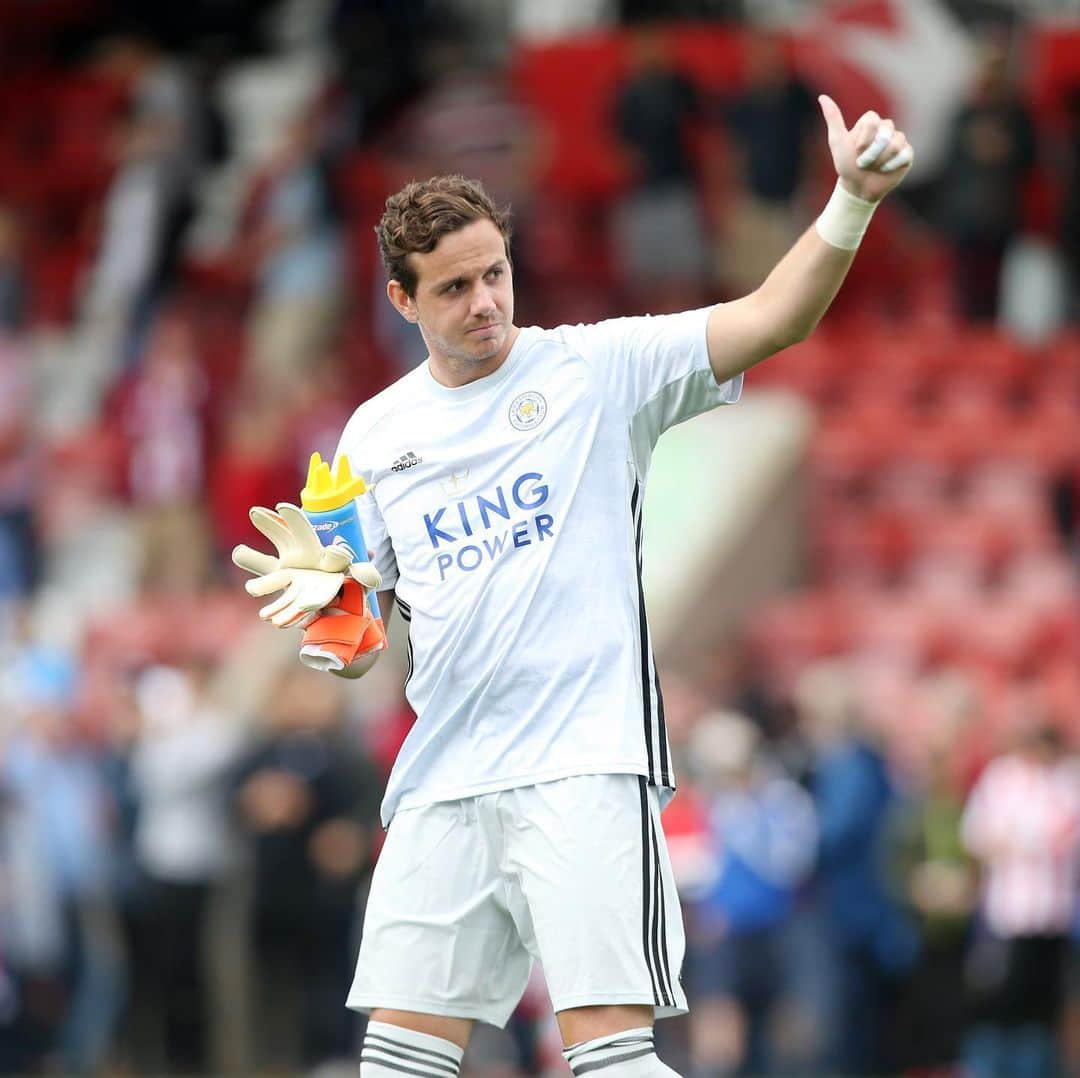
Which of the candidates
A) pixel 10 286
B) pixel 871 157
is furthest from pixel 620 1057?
pixel 10 286

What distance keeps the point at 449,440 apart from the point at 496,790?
0.80 m

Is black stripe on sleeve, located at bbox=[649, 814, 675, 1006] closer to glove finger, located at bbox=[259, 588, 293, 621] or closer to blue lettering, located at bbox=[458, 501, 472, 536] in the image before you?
blue lettering, located at bbox=[458, 501, 472, 536]

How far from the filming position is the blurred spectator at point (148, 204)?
17.5 m

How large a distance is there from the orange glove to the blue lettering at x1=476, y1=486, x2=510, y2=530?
316 millimetres

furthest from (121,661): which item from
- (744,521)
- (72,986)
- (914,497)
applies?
(914,497)

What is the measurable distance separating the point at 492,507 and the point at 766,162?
10.4 metres

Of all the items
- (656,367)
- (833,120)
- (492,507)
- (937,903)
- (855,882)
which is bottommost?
(937,903)

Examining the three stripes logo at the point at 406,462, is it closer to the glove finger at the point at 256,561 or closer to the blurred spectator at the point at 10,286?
the glove finger at the point at 256,561

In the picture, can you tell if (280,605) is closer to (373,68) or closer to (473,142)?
(473,142)

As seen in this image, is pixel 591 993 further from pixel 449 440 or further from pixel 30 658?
pixel 30 658

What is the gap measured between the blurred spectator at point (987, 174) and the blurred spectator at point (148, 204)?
5.27 metres

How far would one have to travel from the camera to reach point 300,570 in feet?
18.9

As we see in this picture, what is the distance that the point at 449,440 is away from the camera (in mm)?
5875

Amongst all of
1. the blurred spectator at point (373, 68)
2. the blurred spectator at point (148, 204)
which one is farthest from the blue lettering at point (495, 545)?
the blurred spectator at point (373, 68)
